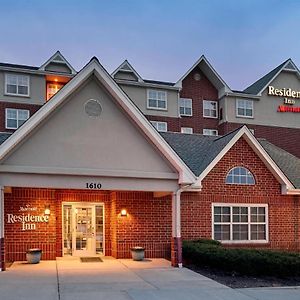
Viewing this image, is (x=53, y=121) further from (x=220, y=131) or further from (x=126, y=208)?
(x=220, y=131)

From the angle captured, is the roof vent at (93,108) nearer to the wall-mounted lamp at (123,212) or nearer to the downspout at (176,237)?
the downspout at (176,237)

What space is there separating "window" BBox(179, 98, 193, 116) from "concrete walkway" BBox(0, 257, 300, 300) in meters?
24.5

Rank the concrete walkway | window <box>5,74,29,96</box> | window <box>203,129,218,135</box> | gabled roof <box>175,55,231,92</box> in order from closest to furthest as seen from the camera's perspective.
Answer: the concrete walkway → window <box>5,74,29,96</box> → gabled roof <box>175,55,231,92</box> → window <box>203,129,218,135</box>

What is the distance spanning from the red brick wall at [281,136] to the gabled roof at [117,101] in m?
24.7

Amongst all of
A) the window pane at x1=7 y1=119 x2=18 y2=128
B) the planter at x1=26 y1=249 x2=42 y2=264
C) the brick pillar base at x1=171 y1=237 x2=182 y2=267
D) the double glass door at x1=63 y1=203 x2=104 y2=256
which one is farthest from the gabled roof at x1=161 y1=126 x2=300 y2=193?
the window pane at x1=7 y1=119 x2=18 y2=128

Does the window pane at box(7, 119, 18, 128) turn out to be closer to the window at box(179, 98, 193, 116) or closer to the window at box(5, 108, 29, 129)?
the window at box(5, 108, 29, 129)

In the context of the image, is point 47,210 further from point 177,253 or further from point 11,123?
point 11,123

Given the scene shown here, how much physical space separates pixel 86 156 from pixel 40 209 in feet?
12.9

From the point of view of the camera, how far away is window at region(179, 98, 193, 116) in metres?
38.4

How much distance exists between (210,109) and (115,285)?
29.7 metres

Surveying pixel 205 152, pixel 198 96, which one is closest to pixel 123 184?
pixel 205 152

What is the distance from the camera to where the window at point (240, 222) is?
1823 centimetres

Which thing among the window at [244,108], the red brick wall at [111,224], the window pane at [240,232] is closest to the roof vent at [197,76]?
the window at [244,108]

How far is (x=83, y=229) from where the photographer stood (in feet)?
59.7
